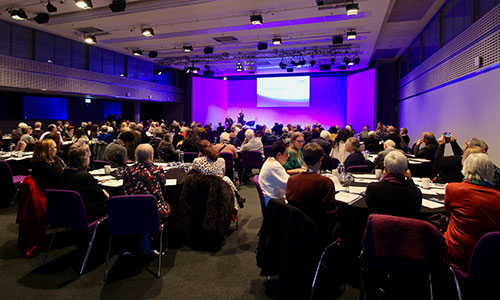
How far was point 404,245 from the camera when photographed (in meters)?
2.09

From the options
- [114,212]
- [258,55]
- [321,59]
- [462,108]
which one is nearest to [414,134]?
[462,108]

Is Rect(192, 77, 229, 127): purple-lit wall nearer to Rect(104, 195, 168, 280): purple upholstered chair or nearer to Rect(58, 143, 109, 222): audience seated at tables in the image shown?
Rect(58, 143, 109, 222): audience seated at tables

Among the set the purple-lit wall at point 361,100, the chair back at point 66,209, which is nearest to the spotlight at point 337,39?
the purple-lit wall at point 361,100

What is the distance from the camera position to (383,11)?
9070 mm

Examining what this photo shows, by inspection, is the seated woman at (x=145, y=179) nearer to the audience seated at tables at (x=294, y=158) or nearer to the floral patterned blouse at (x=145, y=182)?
the floral patterned blouse at (x=145, y=182)

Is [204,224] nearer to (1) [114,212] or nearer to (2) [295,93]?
(1) [114,212]

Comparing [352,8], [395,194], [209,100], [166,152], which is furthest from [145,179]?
[209,100]

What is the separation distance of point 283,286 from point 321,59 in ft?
51.3

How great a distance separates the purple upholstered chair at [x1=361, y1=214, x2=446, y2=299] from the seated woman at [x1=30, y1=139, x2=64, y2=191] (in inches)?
138

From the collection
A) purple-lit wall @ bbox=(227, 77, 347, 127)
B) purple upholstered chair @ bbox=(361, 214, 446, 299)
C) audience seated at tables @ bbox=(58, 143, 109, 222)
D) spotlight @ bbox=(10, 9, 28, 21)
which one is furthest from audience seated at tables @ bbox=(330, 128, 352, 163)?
purple-lit wall @ bbox=(227, 77, 347, 127)

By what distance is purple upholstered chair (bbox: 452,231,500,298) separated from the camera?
1937 millimetres

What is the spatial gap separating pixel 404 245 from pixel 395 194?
18.5 inches

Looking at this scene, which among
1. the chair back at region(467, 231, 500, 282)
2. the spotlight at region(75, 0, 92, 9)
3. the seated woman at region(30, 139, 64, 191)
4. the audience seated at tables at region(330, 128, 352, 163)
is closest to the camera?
the chair back at region(467, 231, 500, 282)

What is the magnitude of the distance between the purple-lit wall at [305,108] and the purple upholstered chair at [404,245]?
1871 cm
